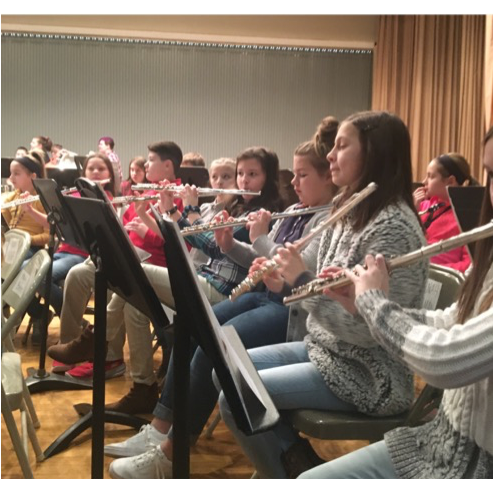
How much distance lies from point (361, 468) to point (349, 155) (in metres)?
0.76

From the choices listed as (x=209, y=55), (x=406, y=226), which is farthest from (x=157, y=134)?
(x=406, y=226)

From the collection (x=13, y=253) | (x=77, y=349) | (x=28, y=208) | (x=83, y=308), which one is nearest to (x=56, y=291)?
(x=83, y=308)

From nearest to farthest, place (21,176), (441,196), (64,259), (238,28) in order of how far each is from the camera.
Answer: (441,196) → (64,259) → (21,176) → (238,28)

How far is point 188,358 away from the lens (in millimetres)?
1188

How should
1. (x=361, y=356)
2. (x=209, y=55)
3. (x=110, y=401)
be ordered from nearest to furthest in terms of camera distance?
(x=361, y=356) → (x=110, y=401) → (x=209, y=55)

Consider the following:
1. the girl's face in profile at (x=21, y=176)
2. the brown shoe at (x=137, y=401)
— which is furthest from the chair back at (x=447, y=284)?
the girl's face in profile at (x=21, y=176)

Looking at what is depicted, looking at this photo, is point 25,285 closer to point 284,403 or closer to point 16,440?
point 16,440

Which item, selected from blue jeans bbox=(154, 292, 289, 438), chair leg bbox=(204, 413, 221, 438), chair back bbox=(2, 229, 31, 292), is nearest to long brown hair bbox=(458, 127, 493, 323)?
blue jeans bbox=(154, 292, 289, 438)

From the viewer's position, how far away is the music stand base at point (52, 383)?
268 cm

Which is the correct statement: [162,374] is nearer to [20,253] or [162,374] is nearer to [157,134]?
[20,253]

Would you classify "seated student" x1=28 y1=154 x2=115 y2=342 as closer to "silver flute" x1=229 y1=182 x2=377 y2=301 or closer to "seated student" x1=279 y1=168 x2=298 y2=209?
"seated student" x1=279 y1=168 x2=298 y2=209

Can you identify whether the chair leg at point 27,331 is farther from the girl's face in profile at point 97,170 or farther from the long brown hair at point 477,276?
the long brown hair at point 477,276

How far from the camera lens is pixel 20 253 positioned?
74.9 inches
